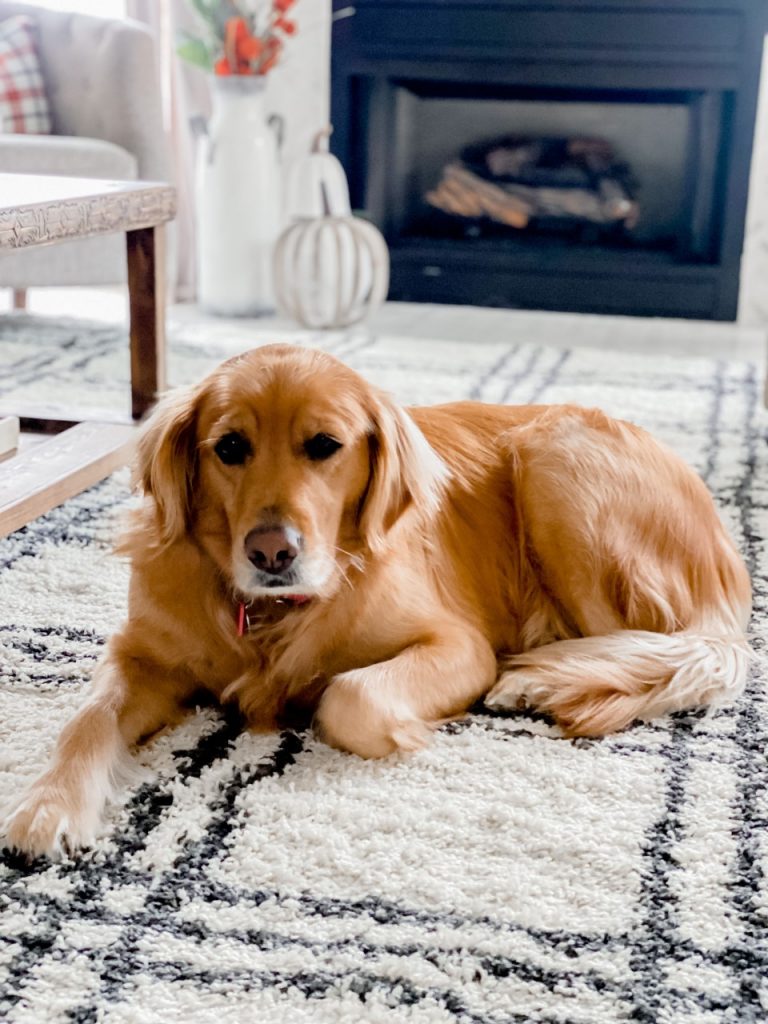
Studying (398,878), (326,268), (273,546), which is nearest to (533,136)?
(326,268)

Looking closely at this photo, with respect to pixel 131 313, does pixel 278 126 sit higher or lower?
higher

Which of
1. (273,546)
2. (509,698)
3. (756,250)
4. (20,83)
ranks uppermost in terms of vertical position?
(20,83)

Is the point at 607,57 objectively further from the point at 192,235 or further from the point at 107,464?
the point at 107,464

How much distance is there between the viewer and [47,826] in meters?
1.28

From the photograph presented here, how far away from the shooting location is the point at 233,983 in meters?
1.09

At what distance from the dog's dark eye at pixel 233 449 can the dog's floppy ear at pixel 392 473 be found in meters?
0.19

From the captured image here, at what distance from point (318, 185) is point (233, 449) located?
381 cm

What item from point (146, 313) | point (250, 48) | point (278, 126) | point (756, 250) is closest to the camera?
point (146, 313)

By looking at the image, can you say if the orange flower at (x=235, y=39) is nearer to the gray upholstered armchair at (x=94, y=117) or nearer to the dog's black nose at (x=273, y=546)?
the gray upholstered armchair at (x=94, y=117)

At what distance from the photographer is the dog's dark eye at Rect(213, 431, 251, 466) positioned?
1518mm

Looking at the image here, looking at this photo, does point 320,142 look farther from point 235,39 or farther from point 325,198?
point 235,39

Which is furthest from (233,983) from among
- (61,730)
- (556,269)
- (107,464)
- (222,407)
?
(556,269)

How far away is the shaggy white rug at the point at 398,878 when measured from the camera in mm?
1076

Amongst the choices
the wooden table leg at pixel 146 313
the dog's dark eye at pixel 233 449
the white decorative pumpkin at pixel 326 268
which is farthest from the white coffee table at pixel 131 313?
the white decorative pumpkin at pixel 326 268
